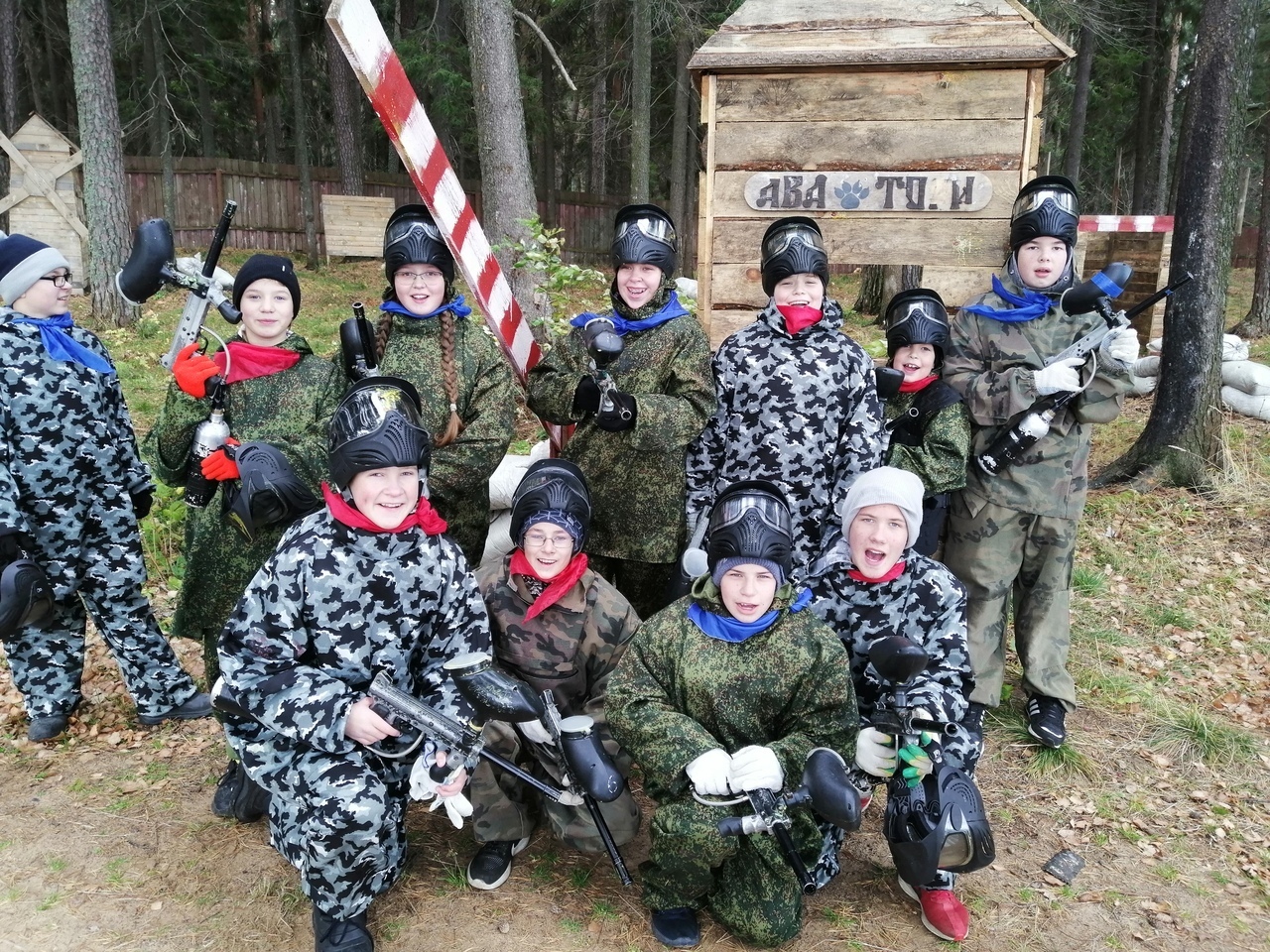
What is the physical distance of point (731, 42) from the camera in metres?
4.55

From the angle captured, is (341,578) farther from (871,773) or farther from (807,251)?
(807,251)

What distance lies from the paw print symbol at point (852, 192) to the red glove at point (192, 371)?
302 centimetres

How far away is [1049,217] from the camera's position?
383 centimetres

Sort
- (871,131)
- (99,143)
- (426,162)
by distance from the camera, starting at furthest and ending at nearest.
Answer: (99,143), (871,131), (426,162)

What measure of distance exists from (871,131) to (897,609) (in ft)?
8.30

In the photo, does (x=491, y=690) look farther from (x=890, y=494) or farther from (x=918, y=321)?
(x=918, y=321)

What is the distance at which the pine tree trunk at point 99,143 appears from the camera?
1027 centimetres

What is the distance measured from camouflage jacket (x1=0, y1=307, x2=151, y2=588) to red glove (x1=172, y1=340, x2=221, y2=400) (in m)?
0.84

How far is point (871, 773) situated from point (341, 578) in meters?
1.79

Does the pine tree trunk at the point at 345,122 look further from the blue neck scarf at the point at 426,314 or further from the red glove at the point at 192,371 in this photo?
the red glove at the point at 192,371

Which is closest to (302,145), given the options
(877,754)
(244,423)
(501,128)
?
(501,128)

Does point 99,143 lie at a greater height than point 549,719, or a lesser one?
greater

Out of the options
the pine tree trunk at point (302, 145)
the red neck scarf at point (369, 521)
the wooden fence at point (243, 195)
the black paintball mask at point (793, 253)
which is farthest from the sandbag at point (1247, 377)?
the pine tree trunk at point (302, 145)

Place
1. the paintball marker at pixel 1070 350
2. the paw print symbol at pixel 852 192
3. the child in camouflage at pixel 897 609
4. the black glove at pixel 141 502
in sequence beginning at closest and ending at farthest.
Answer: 1. the child in camouflage at pixel 897 609
2. the paintball marker at pixel 1070 350
3. the black glove at pixel 141 502
4. the paw print symbol at pixel 852 192
